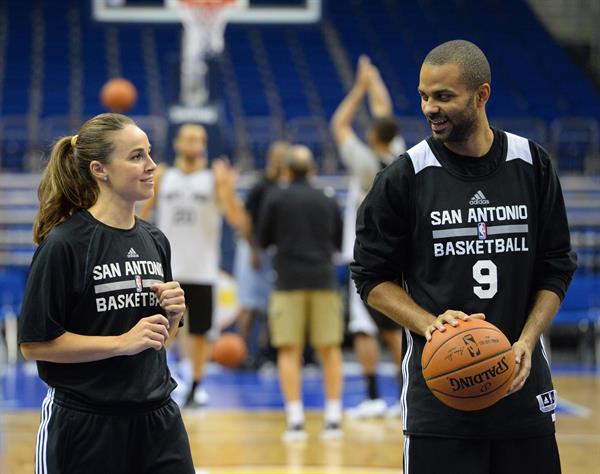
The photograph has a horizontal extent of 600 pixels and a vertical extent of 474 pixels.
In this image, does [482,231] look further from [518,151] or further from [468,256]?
[518,151]

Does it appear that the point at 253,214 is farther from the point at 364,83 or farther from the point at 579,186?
the point at 579,186

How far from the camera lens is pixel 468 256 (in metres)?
3.25

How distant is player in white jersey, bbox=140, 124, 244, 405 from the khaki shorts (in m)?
0.78

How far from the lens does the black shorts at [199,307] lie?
8352 millimetres

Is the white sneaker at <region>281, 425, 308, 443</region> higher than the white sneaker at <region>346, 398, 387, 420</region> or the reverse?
the reverse

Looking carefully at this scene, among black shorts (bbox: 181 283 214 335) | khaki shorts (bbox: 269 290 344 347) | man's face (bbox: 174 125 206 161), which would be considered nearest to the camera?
khaki shorts (bbox: 269 290 344 347)

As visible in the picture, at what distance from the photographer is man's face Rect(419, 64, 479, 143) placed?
3186 millimetres

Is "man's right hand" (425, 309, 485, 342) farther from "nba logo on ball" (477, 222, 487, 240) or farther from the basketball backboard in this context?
the basketball backboard

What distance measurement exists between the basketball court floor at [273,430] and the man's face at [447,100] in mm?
3430

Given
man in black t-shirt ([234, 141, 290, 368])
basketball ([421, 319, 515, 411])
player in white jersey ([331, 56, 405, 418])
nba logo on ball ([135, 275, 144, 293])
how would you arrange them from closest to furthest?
basketball ([421, 319, 515, 411]), nba logo on ball ([135, 275, 144, 293]), player in white jersey ([331, 56, 405, 418]), man in black t-shirt ([234, 141, 290, 368])

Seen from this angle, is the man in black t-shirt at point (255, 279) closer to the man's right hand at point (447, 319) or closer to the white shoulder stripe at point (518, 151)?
the white shoulder stripe at point (518, 151)

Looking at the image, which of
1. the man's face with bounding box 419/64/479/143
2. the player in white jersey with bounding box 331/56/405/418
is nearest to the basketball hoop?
the player in white jersey with bounding box 331/56/405/418

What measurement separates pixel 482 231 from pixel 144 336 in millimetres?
1118

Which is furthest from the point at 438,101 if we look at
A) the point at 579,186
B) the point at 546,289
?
the point at 579,186
